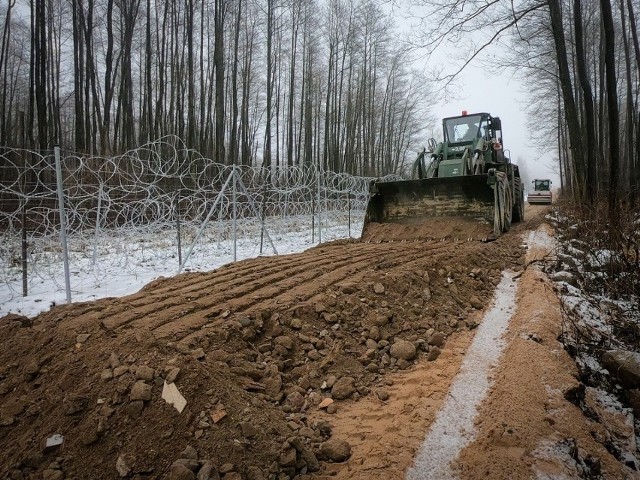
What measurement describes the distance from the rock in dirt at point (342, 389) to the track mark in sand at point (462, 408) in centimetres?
64

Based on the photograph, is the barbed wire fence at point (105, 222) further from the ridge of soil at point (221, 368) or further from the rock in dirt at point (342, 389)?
the rock in dirt at point (342, 389)

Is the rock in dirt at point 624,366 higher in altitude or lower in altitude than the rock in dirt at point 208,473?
higher

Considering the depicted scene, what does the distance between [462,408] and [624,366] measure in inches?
45.8

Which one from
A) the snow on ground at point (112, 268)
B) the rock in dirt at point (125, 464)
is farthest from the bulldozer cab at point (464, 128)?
the rock in dirt at point (125, 464)

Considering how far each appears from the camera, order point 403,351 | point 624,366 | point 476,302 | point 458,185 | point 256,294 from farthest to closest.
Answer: point 458,185 < point 476,302 < point 256,294 < point 403,351 < point 624,366

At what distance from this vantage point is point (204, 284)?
4.62m

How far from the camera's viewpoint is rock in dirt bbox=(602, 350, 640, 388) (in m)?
2.61

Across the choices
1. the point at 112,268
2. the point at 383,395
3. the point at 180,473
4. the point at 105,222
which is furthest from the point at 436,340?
the point at 105,222

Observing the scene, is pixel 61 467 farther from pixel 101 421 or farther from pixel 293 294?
pixel 293 294

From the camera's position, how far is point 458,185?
8328 mm

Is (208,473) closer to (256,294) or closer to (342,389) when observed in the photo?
(342,389)

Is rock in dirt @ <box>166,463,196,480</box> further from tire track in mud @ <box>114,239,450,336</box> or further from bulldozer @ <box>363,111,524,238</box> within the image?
bulldozer @ <box>363,111,524,238</box>

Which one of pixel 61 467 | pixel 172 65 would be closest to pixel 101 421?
pixel 61 467

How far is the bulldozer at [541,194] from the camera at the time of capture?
90.1 ft
